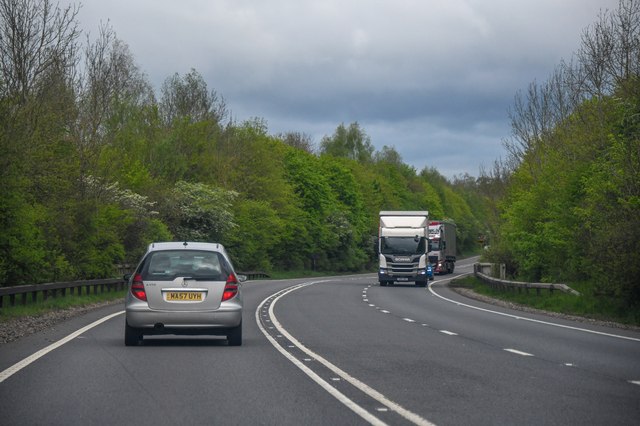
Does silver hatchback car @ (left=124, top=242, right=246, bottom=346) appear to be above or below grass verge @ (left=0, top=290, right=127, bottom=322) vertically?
above

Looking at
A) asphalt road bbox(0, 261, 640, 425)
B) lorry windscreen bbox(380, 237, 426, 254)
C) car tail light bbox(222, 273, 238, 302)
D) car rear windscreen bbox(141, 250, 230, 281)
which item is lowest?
asphalt road bbox(0, 261, 640, 425)

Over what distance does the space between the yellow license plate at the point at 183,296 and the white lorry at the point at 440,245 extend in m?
57.5

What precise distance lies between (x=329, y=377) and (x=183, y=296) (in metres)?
4.62


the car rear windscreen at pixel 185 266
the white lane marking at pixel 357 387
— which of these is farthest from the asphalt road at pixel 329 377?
the car rear windscreen at pixel 185 266

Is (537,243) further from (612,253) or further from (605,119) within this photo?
(612,253)

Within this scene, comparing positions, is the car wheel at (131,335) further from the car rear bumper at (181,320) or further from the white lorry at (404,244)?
the white lorry at (404,244)

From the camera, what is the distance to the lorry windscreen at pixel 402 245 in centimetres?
5112

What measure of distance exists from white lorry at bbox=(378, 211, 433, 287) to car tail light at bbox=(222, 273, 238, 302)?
3522 centimetres

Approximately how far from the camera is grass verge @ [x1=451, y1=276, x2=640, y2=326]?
25.5 m

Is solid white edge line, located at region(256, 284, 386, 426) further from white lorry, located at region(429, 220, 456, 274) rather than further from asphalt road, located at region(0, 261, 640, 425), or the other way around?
white lorry, located at region(429, 220, 456, 274)

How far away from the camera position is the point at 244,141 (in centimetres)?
8556

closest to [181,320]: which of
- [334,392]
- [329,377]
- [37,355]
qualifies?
[37,355]

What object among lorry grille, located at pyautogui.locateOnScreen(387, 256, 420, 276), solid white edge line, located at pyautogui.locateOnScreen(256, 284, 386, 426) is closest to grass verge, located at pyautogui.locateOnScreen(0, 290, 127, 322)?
solid white edge line, located at pyautogui.locateOnScreen(256, 284, 386, 426)

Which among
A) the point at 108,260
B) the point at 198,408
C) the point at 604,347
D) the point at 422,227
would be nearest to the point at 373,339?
the point at 604,347
